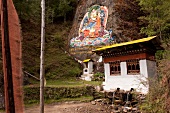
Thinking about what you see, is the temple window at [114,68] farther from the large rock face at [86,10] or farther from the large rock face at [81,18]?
the large rock face at [86,10]

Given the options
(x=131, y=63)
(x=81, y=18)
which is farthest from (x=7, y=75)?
(x=81, y=18)

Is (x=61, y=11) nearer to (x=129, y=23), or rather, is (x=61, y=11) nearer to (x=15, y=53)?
(x=129, y=23)

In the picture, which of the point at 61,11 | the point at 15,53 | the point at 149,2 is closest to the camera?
the point at 15,53

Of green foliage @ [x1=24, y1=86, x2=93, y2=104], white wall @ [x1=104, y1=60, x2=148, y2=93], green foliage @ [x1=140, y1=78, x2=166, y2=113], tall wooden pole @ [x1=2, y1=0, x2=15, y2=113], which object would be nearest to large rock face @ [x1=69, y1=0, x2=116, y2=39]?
white wall @ [x1=104, y1=60, x2=148, y2=93]

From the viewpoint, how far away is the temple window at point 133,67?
11.8 meters

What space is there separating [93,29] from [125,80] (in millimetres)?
14190

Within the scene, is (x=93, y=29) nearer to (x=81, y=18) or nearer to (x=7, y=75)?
(x=81, y=18)

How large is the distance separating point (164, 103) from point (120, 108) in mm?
4752

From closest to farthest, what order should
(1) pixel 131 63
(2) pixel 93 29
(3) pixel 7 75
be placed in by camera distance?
1. (3) pixel 7 75
2. (1) pixel 131 63
3. (2) pixel 93 29

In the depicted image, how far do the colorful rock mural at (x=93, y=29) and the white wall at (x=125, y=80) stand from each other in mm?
10677

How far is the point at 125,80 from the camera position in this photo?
12156 mm

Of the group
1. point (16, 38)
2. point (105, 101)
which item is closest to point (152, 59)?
point (105, 101)

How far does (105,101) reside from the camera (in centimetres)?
1173

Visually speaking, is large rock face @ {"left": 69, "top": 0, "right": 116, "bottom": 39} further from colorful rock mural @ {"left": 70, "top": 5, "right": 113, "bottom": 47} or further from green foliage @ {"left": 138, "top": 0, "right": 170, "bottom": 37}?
green foliage @ {"left": 138, "top": 0, "right": 170, "bottom": 37}
